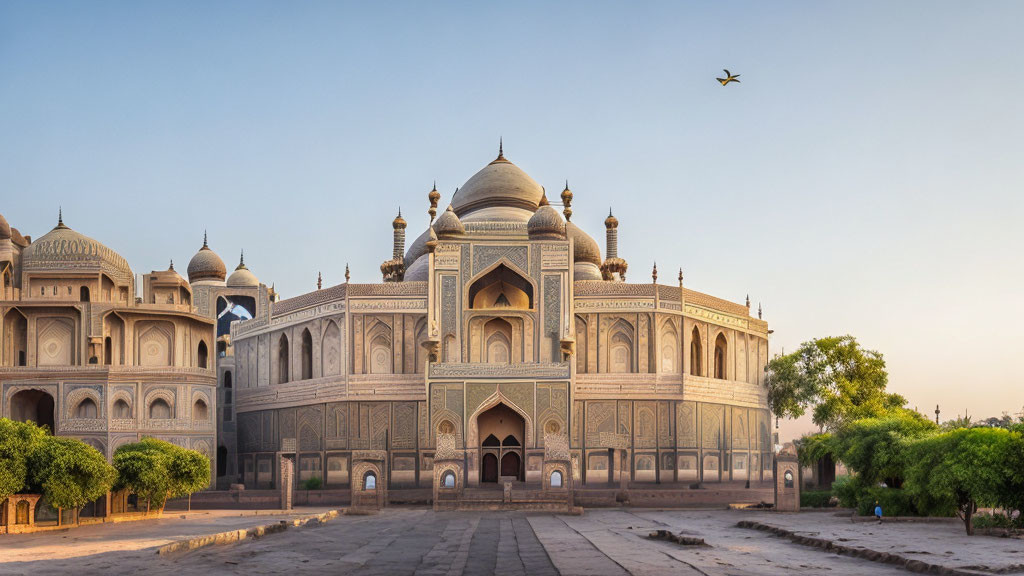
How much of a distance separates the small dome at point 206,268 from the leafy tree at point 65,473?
30.2m

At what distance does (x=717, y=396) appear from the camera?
48.2 metres

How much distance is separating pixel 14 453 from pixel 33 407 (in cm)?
1612

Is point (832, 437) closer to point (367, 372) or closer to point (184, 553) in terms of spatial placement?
point (367, 372)

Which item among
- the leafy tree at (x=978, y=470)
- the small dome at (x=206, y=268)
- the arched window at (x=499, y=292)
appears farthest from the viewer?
the small dome at (x=206, y=268)

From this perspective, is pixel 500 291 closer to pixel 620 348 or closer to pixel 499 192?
pixel 620 348

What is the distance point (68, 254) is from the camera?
147 feet

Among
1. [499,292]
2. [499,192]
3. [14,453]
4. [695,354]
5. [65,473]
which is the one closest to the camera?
[14,453]

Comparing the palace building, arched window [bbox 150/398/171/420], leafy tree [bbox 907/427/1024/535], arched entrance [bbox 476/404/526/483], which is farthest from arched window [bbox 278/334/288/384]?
leafy tree [bbox 907/427/1024/535]

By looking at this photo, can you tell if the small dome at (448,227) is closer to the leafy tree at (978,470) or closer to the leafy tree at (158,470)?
the leafy tree at (158,470)

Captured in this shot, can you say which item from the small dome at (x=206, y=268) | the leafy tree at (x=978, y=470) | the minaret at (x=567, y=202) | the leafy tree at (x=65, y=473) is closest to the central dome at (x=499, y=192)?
the minaret at (x=567, y=202)

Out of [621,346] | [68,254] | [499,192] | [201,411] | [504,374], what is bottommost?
[201,411]

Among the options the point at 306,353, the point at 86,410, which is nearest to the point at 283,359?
the point at 306,353

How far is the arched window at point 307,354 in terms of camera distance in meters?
48.2

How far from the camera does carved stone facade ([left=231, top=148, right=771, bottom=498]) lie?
42.8 m
